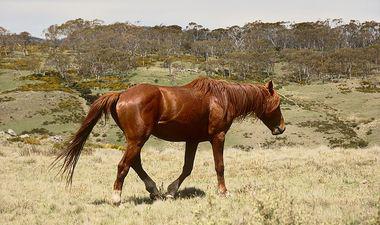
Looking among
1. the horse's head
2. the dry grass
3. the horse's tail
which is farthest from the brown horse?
the dry grass

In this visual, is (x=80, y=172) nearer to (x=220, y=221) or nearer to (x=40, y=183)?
(x=40, y=183)

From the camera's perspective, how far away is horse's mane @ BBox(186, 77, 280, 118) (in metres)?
9.38

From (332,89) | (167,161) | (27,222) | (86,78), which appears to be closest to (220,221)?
(27,222)

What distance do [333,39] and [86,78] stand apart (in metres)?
97.8

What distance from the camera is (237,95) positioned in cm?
962

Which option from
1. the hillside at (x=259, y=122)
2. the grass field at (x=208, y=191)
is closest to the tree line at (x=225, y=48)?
the hillside at (x=259, y=122)

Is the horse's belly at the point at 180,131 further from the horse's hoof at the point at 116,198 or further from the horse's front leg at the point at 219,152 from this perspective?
the horse's hoof at the point at 116,198

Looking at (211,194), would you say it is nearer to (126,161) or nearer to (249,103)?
(126,161)

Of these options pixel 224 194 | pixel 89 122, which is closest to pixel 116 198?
pixel 89 122

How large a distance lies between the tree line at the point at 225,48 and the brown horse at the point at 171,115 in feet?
350

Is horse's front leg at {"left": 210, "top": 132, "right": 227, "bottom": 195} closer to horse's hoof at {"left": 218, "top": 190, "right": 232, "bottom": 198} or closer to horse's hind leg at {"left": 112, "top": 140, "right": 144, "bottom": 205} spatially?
horse's hoof at {"left": 218, "top": 190, "right": 232, "bottom": 198}

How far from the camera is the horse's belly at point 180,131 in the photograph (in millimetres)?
8812

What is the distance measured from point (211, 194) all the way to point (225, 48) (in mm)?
152911

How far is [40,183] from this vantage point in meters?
11.8
